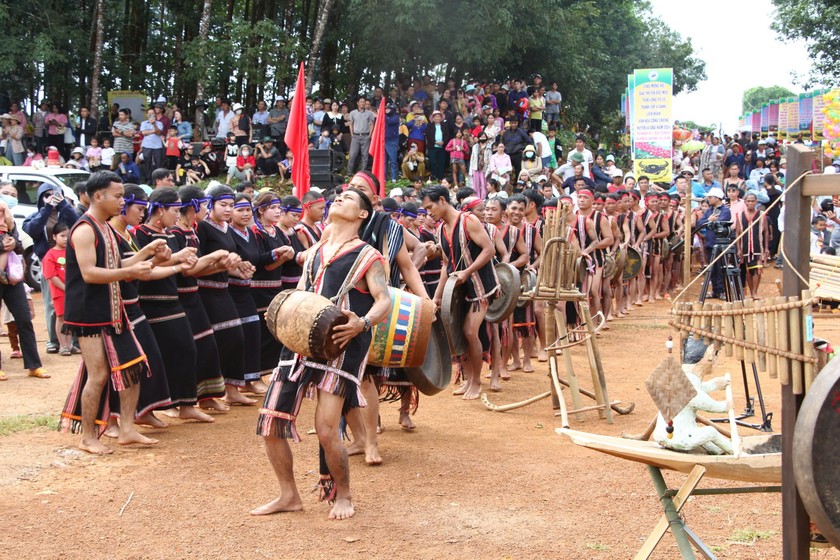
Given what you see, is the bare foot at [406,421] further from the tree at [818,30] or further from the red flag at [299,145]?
the tree at [818,30]

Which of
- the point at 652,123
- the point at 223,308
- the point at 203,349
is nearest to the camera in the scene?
the point at 203,349

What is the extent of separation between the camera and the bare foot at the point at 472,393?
30.2ft

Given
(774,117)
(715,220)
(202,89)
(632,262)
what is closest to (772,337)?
(715,220)

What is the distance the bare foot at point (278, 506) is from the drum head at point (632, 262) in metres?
10.7

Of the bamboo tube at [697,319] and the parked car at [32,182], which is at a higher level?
the parked car at [32,182]

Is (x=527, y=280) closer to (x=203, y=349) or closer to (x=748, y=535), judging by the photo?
(x=203, y=349)

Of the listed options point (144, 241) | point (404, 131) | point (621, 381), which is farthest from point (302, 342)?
point (404, 131)

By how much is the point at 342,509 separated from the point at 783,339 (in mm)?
2964

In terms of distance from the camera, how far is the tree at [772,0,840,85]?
3219cm

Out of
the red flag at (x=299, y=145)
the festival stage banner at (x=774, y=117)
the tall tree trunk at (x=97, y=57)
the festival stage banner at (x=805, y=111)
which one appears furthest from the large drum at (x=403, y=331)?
the festival stage banner at (x=774, y=117)

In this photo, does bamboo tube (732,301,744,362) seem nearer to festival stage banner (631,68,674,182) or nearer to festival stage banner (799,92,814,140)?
festival stage banner (631,68,674,182)

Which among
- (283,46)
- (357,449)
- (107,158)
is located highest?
(283,46)

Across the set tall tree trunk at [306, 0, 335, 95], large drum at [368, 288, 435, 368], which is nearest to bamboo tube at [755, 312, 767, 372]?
large drum at [368, 288, 435, 368]

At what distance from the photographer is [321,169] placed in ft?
66.6
